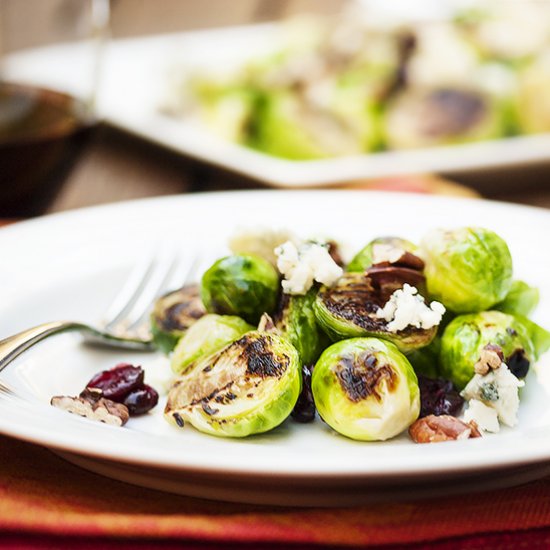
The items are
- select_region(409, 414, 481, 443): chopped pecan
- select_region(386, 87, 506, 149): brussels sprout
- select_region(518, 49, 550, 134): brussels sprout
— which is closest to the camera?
select_region(409, 414, 481, 443): chopped pecan

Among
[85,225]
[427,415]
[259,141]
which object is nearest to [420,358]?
[427,415]

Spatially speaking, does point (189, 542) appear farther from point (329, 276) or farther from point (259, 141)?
point (259, 141)

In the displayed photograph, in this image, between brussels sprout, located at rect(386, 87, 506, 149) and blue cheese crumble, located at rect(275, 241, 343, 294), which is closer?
blue cheese crumble, located at rect(275, 241, 343, 294)

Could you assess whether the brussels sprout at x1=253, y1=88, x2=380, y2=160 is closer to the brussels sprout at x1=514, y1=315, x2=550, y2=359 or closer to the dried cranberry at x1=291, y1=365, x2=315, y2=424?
the brussels sprout at x1=514, y1=315, x2=550, y2=359

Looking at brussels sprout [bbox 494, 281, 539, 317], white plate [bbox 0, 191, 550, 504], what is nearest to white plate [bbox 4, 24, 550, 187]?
white plate [bbox 0, 191, 550, 504]

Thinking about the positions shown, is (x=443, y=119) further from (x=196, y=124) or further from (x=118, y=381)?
(x=118, y=381)

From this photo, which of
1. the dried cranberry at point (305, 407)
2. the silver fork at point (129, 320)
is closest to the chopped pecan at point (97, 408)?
the silver fork at point (129, 320)

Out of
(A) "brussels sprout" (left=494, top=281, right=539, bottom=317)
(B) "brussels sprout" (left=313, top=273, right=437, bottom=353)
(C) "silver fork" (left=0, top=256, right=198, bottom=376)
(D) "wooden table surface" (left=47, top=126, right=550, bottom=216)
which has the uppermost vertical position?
(B) "brussels sprout" (left=313, top=273, right=437, bottom=353)

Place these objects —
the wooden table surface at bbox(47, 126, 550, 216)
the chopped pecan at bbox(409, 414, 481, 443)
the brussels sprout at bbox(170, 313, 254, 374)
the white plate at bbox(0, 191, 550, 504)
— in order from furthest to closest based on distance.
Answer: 1. the wooden table surface at bbox(47, 126, 550, 216)
2. the brussels sprout at bbox(170, 313, 254, 374)
3. the chopped pecan at bbox(409, 414, 481, 443)
4. the white plate at bbox(0, 191, 550, 504)
